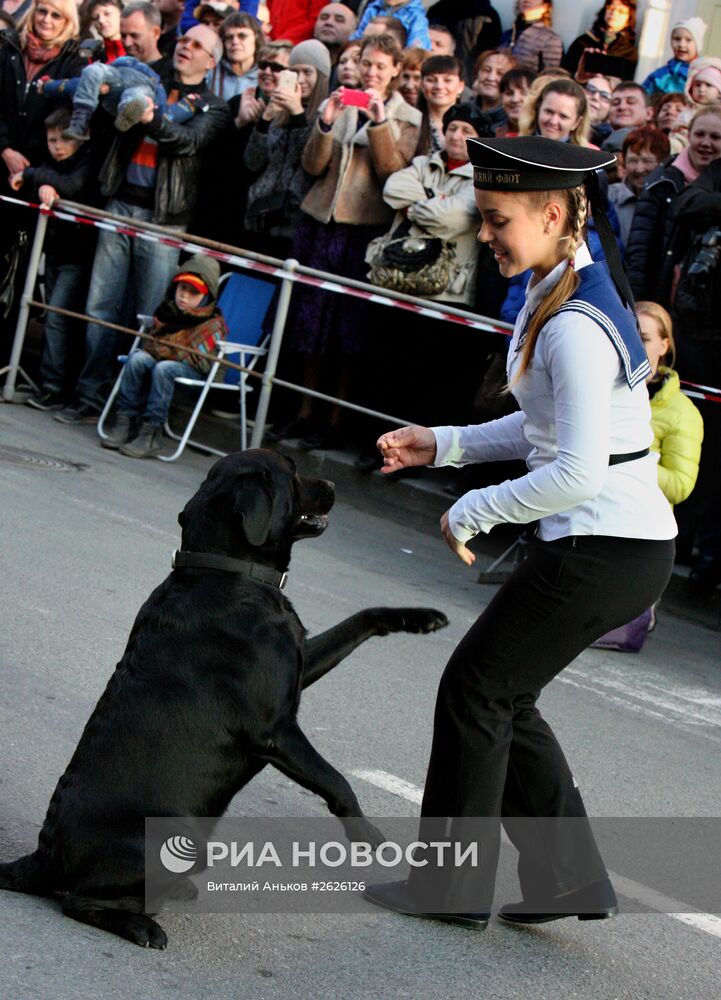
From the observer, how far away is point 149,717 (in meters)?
3.47

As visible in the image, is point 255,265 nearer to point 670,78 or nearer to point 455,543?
point 670,78

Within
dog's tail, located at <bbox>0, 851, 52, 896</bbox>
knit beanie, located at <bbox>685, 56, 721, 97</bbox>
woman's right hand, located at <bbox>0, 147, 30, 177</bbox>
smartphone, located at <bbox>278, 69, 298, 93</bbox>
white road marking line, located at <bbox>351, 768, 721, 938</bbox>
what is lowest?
white road marking line, located at <bbox>351, 768, 721, 938</bbox>

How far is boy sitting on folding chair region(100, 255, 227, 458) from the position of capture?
1040 centimetres

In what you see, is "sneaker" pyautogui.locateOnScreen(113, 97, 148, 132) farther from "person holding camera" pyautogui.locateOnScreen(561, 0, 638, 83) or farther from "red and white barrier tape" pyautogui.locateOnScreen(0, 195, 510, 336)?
"person holding camera" pyautogui.locateOnScreen(561, 0, 638, 83)

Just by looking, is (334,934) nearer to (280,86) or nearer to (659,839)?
(659,839)

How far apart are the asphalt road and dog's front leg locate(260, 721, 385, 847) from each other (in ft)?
1.29

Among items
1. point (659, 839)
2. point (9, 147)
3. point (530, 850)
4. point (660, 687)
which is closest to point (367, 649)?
point (660, 687)

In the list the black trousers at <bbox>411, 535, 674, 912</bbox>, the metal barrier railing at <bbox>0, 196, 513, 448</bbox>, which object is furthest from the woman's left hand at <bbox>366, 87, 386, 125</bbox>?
the black trousers at <bbox>411, 535, 674, 912</bbox>

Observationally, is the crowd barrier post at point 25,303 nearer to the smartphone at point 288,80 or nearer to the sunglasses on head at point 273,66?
the sunglasses on head at point 273,66

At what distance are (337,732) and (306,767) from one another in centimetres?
189

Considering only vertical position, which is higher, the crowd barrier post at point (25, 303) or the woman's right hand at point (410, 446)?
the woman's right hand at point (410, 446)

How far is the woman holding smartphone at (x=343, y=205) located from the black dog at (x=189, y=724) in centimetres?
655

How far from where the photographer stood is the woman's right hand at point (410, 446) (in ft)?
12.9

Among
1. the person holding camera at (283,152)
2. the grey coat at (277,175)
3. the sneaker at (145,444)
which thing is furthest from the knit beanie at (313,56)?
the sneaker at (145,444)
